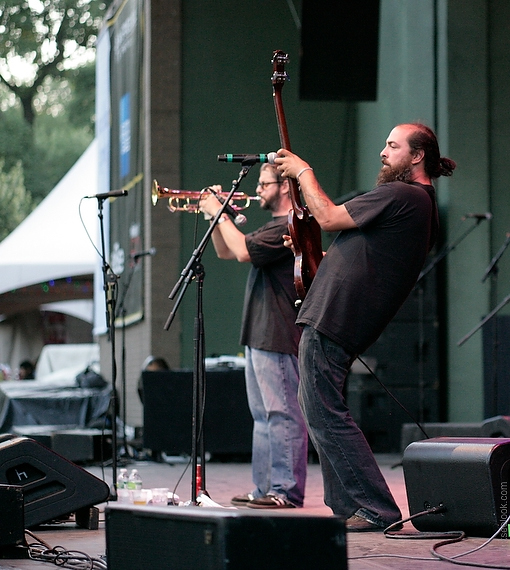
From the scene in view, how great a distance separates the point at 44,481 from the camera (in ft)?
13.3

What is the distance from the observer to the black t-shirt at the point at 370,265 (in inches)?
154

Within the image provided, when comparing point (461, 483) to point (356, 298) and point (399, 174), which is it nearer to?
point (356, 298)

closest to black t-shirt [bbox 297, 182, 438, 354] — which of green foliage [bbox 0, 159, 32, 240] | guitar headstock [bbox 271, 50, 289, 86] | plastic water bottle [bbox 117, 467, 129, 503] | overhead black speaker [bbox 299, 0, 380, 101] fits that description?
guitar headstock [bbox 271, 50, 289, 86]

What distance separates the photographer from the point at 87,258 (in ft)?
52.1

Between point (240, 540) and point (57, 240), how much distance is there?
14.2 meters

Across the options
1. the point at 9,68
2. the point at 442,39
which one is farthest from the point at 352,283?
the point at 9,68

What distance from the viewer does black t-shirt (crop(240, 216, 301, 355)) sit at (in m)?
5.02

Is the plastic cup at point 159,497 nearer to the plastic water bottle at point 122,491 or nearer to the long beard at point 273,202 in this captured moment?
the plastic water bottle at point 122,491

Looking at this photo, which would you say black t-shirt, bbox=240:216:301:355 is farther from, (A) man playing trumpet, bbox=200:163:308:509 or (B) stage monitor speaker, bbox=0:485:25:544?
(B) stage monitor speaker, bbox=0:485:25:544

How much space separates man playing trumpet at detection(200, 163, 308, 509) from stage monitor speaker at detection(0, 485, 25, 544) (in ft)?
5.43

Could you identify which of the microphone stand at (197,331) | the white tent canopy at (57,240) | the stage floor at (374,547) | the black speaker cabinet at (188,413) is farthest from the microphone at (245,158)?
the white tent canopy at (57,240)

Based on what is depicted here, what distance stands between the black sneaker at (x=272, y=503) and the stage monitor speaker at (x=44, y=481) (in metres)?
0.99

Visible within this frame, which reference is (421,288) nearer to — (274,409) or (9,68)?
(274,409)

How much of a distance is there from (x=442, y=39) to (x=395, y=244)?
19.0 ft
